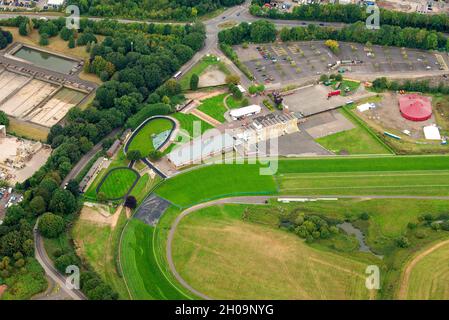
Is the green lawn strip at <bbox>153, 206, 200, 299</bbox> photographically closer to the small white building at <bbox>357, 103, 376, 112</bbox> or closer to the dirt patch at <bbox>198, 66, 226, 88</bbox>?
the dirt patch at <bbox>198, 66, 226, 88</bbox>

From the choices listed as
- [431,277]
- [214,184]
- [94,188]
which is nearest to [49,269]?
[94,188]

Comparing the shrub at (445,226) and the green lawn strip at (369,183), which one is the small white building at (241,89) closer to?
the green lawn strip at (369,183)

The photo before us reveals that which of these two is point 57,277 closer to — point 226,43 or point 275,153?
point 275,153

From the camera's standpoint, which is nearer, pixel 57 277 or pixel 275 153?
pixel 57 277

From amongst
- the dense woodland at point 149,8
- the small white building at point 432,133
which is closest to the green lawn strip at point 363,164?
the small white building at point 432,133

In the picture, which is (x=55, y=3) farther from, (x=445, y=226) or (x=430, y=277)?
(x=430, y=277)
